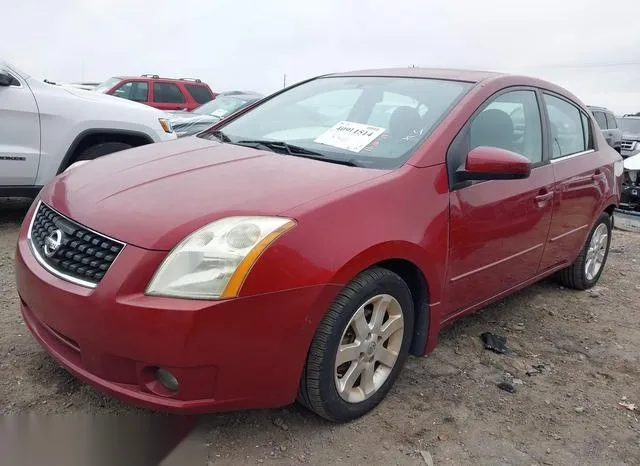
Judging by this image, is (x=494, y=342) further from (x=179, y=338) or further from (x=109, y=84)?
(x=109, y=84)

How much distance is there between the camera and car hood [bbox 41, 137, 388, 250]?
211 centimetres

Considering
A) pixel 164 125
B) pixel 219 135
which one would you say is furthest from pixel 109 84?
pixel 219 135

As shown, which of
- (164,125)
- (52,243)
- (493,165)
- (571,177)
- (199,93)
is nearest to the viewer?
(52,243)

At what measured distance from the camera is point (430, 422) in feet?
8.37

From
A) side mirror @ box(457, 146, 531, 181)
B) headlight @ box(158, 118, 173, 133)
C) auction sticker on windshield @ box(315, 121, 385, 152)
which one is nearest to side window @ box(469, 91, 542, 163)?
side mirror @ box(457, 146, 531, 181)

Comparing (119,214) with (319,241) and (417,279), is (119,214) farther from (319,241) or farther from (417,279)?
(417,279)

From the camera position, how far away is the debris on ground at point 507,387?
9.46 ft

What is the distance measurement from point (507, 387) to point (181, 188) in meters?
1.87

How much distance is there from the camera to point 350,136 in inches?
115

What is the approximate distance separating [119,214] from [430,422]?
1580 mm

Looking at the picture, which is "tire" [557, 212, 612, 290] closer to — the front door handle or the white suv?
the front door handle

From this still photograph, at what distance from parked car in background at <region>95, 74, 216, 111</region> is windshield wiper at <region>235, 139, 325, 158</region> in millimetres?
10755

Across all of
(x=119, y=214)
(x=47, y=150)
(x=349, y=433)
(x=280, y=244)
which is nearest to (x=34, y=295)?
(x=119, y=214)

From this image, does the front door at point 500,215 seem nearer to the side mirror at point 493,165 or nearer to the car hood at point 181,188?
the side mirror at point 493,165
